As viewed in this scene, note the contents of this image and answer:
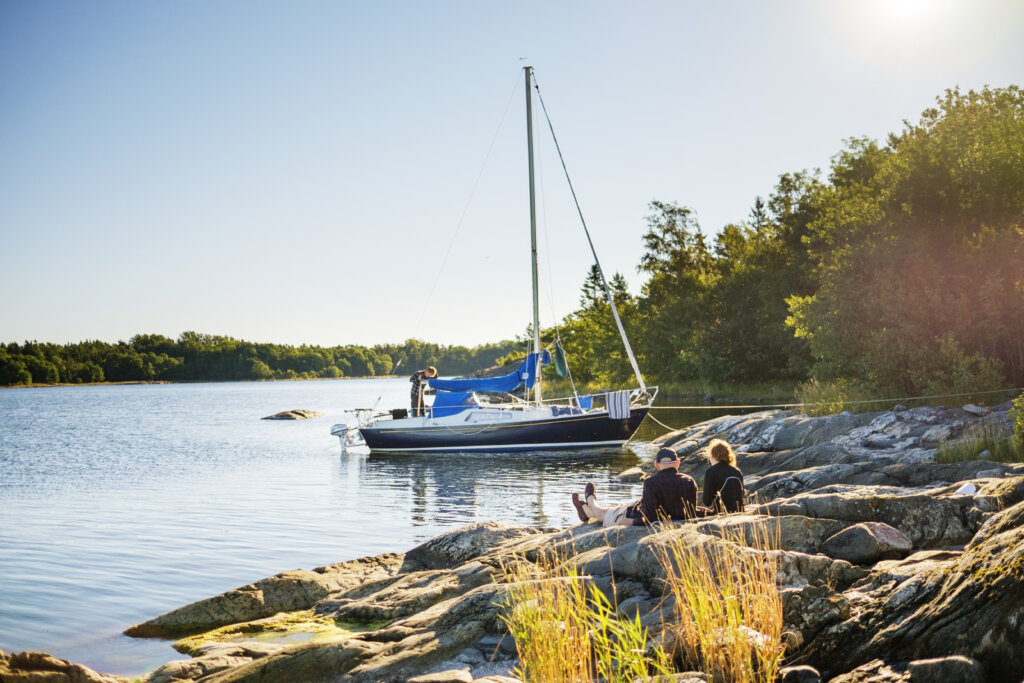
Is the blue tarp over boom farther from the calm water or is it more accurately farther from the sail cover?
the calm water

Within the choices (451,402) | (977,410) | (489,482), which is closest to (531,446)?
(451,402)

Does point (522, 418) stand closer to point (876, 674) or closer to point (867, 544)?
point (867, 544)

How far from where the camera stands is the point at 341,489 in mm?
21891

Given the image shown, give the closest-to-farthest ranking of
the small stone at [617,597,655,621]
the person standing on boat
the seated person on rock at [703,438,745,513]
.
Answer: the small stone at [617,597,655,621] < the seated person on rock at [703,438,745,513] < the person standing on boat

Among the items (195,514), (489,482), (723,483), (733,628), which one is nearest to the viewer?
(733,628)

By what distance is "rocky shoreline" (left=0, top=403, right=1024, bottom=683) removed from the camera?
4430mm

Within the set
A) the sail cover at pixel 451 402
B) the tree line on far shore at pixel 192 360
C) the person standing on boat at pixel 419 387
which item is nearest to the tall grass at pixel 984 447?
the sail cover at pixel 451 402

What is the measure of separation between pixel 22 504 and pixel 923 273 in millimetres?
27237

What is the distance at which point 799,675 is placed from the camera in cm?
465

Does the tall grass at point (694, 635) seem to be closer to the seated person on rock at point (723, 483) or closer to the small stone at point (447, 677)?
the small stone at point (447, 677)

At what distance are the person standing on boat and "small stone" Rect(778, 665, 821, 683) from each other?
24.9 meters

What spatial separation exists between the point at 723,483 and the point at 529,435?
19.4m

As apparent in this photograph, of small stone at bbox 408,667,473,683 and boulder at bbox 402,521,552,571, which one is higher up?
small stone at bbox 408,667,473,683

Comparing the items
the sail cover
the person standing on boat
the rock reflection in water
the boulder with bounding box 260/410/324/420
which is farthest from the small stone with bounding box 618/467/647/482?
the boulder with bounding box 260/410/324/420
